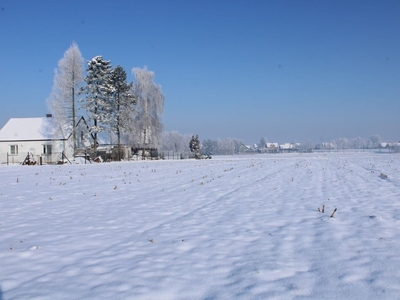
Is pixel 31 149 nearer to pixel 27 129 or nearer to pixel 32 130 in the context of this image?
pixel 32 130

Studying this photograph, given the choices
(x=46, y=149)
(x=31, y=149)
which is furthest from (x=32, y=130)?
(x=46, y=149)

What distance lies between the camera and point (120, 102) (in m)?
42.4

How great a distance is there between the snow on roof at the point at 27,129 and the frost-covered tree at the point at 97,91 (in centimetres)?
628

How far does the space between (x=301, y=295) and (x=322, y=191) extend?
7.20 m

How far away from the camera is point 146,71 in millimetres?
46875

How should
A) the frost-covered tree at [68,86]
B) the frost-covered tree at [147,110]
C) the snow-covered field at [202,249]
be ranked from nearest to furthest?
the snow-covered field at [202,249] → the frost-covered tree at [68,86] → the frost-covered tree at [147,110]

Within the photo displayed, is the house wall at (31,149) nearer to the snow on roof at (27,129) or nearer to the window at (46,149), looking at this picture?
the window at (46,149)

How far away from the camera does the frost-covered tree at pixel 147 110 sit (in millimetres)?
44969

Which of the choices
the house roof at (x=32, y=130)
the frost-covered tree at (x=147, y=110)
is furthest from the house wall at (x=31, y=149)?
the frost-covered tree at (x=147, y=110)

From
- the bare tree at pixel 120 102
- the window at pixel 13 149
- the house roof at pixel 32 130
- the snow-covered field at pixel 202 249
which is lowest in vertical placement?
the snow-covered field at pixel 202 249

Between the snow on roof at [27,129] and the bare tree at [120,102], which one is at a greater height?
the bare tree at [120,102]

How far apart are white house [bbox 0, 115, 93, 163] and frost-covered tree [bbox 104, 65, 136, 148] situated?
150 inches

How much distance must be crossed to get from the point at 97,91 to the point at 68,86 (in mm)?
3434

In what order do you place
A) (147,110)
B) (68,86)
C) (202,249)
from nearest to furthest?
(202,249) → (68,86) → (147,110)
